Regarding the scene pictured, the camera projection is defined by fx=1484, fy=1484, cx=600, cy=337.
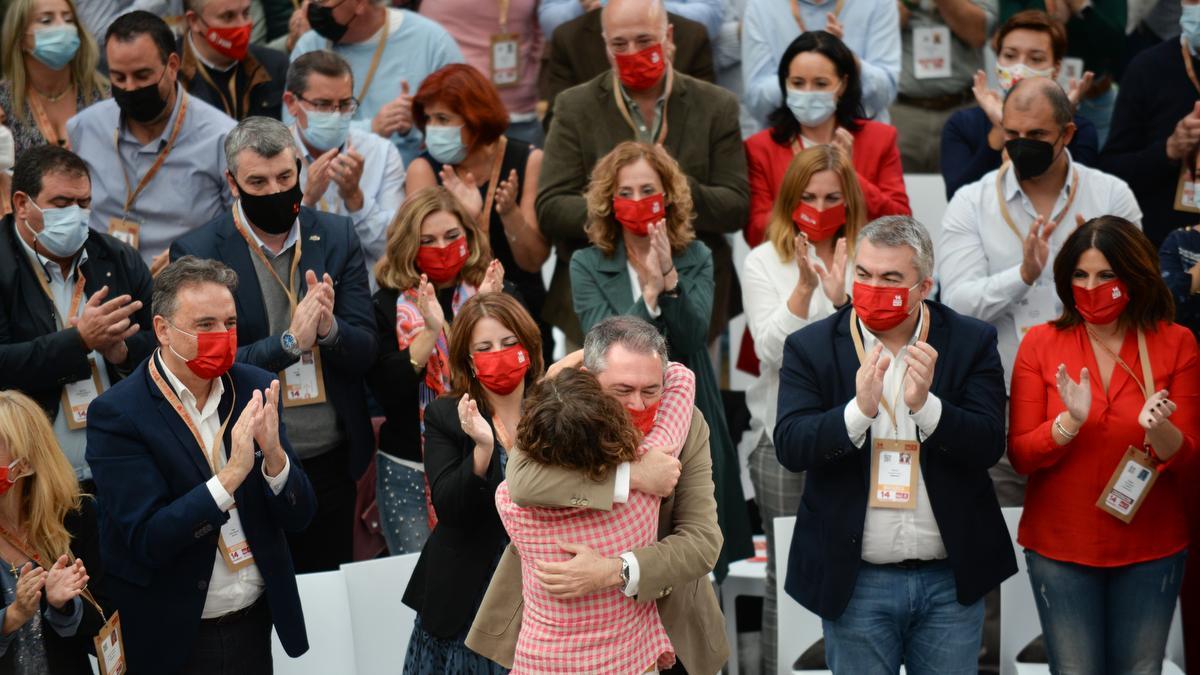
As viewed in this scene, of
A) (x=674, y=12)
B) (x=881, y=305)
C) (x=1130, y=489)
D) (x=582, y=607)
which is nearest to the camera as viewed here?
(x=582, y=607)

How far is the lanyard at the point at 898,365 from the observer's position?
4.62 meters

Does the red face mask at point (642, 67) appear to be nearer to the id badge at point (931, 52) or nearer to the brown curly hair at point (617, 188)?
the brown curly hair at point (617, 188)

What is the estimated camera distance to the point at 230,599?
4.57 m

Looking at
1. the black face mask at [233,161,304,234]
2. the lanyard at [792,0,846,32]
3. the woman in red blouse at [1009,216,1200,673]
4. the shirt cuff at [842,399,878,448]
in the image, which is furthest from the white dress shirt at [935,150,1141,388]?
the black face mask at [233,161,304,234]

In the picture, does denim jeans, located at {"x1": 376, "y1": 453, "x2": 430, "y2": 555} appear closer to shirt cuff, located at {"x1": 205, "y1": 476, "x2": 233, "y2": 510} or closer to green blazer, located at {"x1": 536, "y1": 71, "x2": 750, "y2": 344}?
green blazer, located at {"x1": 536, "y1": 71, "x2": 750, "y2": 344}

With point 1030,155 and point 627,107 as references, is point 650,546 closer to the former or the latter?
point 1030,155

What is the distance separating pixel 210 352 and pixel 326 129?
6.64ft

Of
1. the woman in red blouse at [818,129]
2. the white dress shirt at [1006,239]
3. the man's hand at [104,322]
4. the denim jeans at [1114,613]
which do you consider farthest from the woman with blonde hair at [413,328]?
the denim jeans at [1114,613]

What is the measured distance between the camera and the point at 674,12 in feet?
24.1

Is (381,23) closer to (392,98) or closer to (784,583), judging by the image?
(392,98)

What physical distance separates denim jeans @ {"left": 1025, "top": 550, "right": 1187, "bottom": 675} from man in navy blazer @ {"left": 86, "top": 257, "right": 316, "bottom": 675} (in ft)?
8.12

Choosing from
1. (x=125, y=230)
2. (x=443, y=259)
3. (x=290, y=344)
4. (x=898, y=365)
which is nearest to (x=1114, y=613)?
(x=898, y=365)

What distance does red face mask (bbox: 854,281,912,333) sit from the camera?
14.9 ft

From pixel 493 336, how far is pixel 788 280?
144 cm
